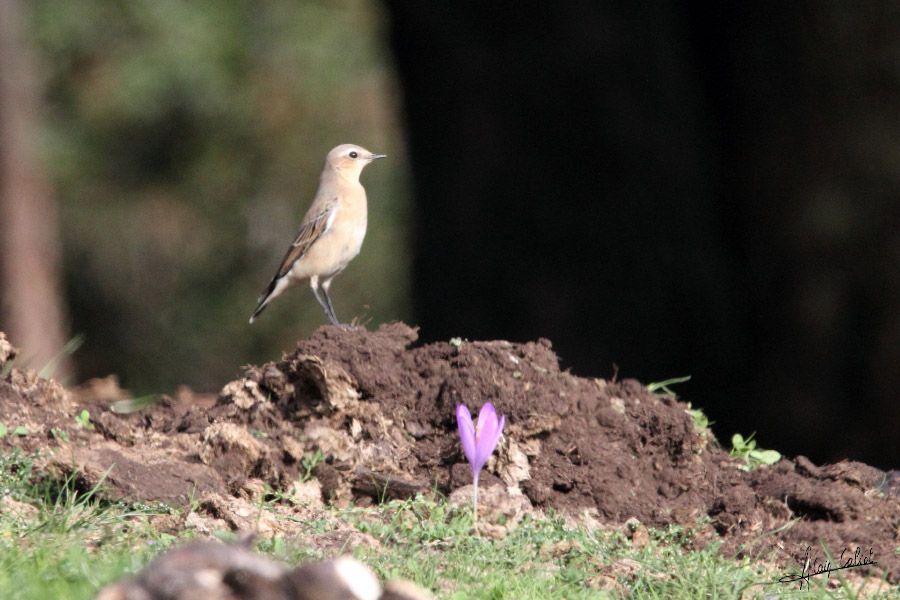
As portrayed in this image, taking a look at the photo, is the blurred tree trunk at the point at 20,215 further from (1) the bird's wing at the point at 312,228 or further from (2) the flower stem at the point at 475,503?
(2) the flower stem at the point at 475,503

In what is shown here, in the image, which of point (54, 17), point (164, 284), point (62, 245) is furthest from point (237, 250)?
point (54, 17)

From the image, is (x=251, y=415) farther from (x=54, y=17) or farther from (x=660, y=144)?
(x=54, y=17)

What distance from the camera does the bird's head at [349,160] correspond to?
960cm

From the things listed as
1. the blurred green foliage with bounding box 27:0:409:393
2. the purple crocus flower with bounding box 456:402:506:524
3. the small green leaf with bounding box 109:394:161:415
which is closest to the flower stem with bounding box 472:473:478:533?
the purple crocus flower with bounding box 456:402:506:524

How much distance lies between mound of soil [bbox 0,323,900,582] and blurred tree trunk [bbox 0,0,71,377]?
765cm

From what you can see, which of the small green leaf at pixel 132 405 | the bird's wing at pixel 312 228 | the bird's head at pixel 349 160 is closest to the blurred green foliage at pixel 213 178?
the bird's head at pixel 349 160

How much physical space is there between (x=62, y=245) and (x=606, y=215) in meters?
14.8

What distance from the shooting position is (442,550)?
505cm

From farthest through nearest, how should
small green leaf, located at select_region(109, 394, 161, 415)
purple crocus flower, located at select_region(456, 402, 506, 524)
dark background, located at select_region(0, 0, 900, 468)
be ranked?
dark background, located at select_region(0, 0, 900, 468) < small green leaf, located at select_region(109, 394, 161, 415) < purple crocus flower, located at select_region(456, 402, 506, 524)

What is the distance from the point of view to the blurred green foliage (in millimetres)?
20922

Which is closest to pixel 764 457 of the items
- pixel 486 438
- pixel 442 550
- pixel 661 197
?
pixel 486 438

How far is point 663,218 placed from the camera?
415 inches

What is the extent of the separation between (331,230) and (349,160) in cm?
61

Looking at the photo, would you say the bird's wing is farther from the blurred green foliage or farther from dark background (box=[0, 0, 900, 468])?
the blurred green foliage
